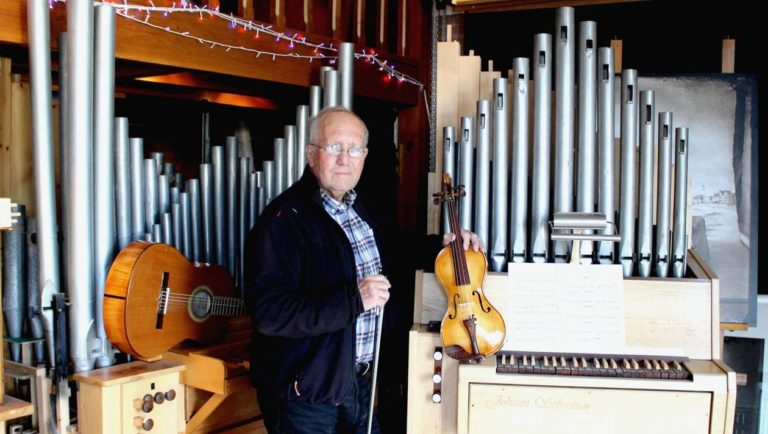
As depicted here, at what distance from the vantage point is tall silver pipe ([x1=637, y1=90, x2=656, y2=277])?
2.93m

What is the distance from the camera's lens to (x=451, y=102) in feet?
10.8

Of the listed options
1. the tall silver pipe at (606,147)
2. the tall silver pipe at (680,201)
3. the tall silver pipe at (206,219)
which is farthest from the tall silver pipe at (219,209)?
the tall silver pipe at (680,201)

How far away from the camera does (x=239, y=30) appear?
3.56 m

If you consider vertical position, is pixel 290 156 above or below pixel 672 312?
above

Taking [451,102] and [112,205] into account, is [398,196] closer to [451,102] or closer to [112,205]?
[451,102]

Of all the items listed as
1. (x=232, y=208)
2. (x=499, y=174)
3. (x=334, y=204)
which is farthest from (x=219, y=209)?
(x=499, y=174)

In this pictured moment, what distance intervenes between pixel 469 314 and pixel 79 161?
4.82 feet

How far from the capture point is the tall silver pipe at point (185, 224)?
347 cm

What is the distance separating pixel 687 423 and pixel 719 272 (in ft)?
5.99

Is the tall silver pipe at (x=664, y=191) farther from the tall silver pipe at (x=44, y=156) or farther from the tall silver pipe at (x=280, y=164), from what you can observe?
the tall silver pipe at (x=44, y=156)

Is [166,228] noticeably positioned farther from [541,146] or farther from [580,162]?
[580,162]

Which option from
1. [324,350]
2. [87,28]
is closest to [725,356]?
[324,350]

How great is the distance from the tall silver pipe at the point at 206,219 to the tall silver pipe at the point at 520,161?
141cm

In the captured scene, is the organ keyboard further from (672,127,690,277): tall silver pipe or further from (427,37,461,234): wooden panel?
(427,37,461,234): wooden panel
